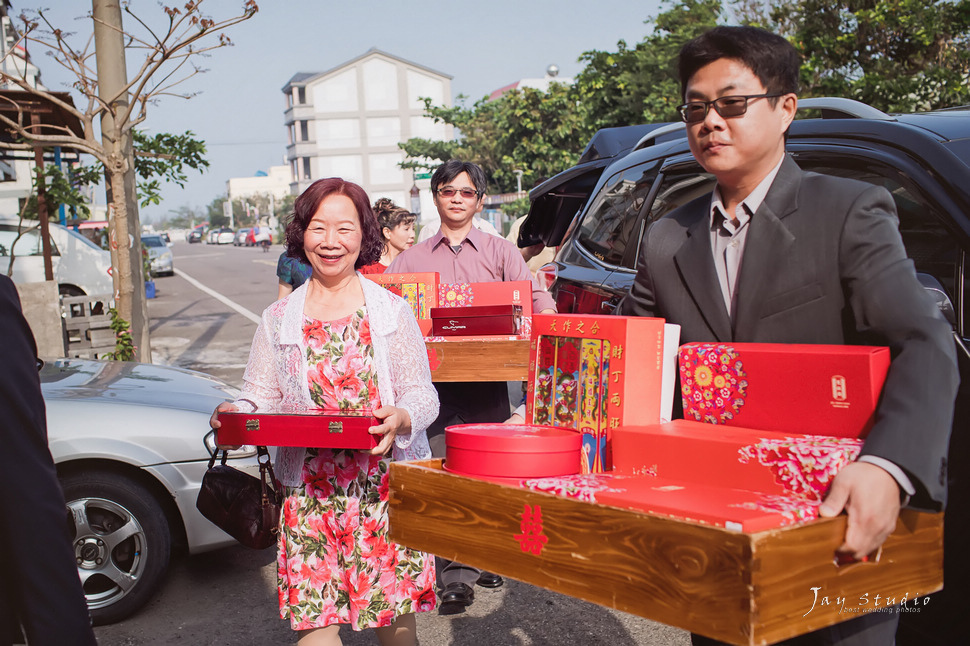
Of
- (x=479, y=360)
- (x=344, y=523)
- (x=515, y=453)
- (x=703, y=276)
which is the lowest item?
(x=344, y=523)

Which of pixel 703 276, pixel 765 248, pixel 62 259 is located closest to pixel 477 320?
pixel 703 276

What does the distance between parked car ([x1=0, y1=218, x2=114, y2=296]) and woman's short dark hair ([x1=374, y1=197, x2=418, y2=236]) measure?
8729 mm

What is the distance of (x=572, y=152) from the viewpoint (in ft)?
103

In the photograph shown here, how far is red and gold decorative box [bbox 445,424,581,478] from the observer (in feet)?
6.16

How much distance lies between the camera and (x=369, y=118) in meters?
101

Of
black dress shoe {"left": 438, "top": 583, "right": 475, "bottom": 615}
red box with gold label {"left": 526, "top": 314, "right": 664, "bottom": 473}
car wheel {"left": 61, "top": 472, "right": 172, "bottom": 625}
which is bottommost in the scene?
black dress shoe {"left": 438, "top": 583, "right": 475, "bottom": 615}

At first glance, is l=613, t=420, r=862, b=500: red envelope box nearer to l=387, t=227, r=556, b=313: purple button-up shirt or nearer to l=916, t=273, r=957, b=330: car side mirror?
l=916, t=273, r=957, b=330: car side mirror

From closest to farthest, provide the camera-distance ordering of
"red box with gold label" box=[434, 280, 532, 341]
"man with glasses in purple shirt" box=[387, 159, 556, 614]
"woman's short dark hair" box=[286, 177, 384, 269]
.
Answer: "woman's short dark hair" box=[286, 177, 384, 269] → "red box with gold label" box=[434, 280, 532, 341] → "man with glasses in purple shirt" box=[387, 159, 556, 614]

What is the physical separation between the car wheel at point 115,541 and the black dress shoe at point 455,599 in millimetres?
1434

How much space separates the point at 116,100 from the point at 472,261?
537cm

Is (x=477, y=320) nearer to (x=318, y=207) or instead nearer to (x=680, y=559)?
(x=318, y=207)

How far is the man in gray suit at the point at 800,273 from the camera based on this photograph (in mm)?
1624

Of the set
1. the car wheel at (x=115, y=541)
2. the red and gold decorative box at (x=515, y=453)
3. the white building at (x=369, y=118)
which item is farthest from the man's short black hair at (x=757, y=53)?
the white building at (x=369, y=118)

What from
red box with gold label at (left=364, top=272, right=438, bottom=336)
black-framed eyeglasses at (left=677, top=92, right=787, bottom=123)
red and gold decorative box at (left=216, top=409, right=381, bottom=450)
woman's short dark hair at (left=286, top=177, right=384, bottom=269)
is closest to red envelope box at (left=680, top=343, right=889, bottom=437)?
black-framed eyeglasses at (left=677, top=92, right=787, bottom=123)
